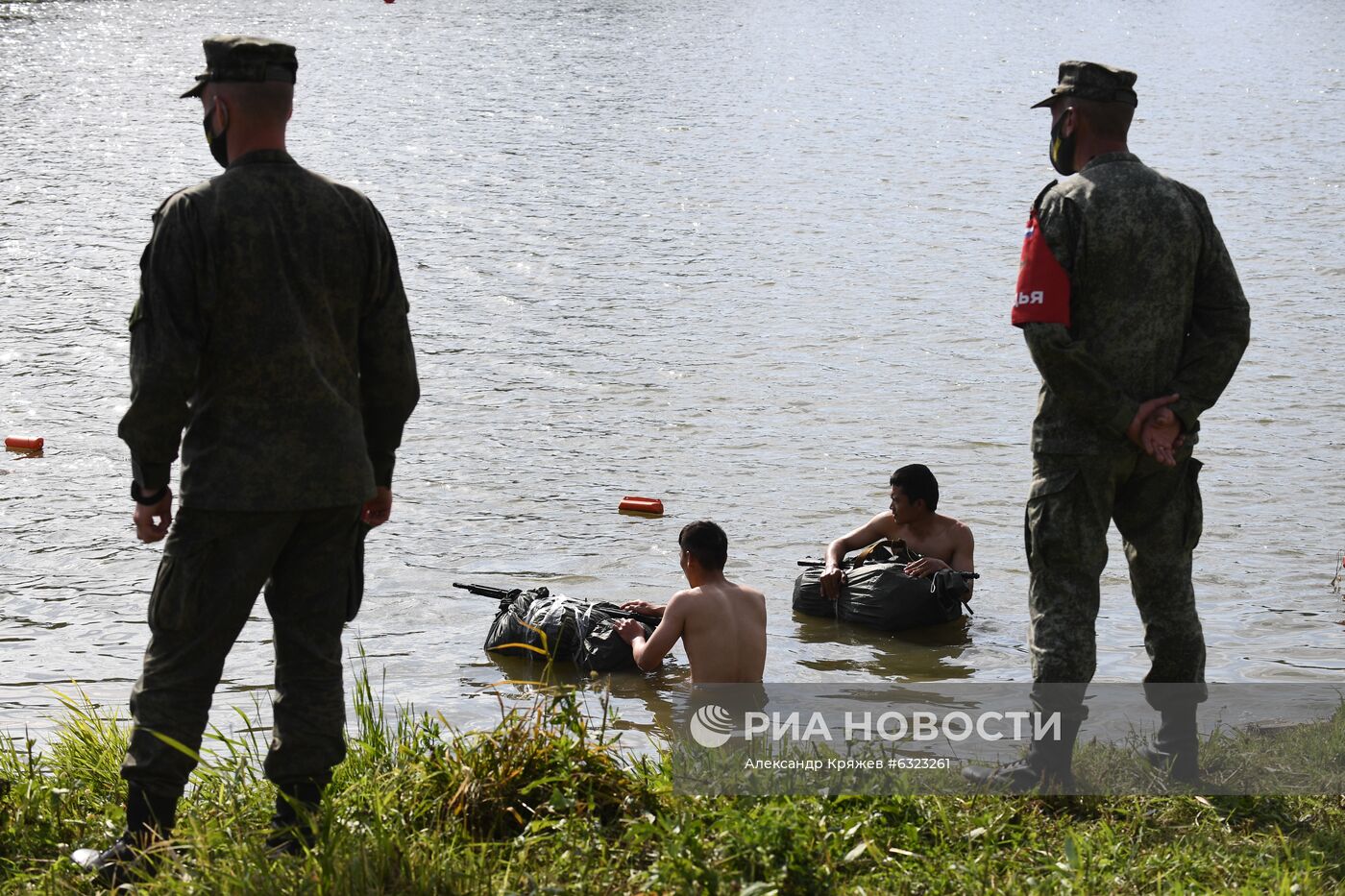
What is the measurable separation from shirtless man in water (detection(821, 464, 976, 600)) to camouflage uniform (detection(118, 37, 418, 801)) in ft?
17.7

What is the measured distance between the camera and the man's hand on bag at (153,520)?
4375mm

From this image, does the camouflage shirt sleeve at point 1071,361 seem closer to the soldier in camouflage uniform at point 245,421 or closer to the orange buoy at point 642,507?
the soldier in camouflage uniform at point 245,421

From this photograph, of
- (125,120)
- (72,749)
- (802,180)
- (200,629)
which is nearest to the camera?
(200,629)

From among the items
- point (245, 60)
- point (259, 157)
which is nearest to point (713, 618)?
point (259, 157)

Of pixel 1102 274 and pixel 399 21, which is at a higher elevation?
pixel 399 21

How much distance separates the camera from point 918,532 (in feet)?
32.1

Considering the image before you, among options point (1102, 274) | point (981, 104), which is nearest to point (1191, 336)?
point (1102, 274)

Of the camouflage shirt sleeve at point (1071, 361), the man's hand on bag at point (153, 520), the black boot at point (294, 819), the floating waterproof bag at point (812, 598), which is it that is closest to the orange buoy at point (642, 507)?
the floating waterproof bag at point (812, 598)

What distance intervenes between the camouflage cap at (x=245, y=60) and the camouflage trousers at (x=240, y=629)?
3.90 feet

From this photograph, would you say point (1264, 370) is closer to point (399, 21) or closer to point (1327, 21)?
point (399, 21)

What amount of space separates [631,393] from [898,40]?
1404 inches

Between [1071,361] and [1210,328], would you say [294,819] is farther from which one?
[1210,328]

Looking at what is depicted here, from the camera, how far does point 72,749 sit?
219 inches

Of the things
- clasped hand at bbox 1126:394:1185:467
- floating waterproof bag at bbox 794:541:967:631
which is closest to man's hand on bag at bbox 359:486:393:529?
clasped hand at bbox 1126:394:1185:467
